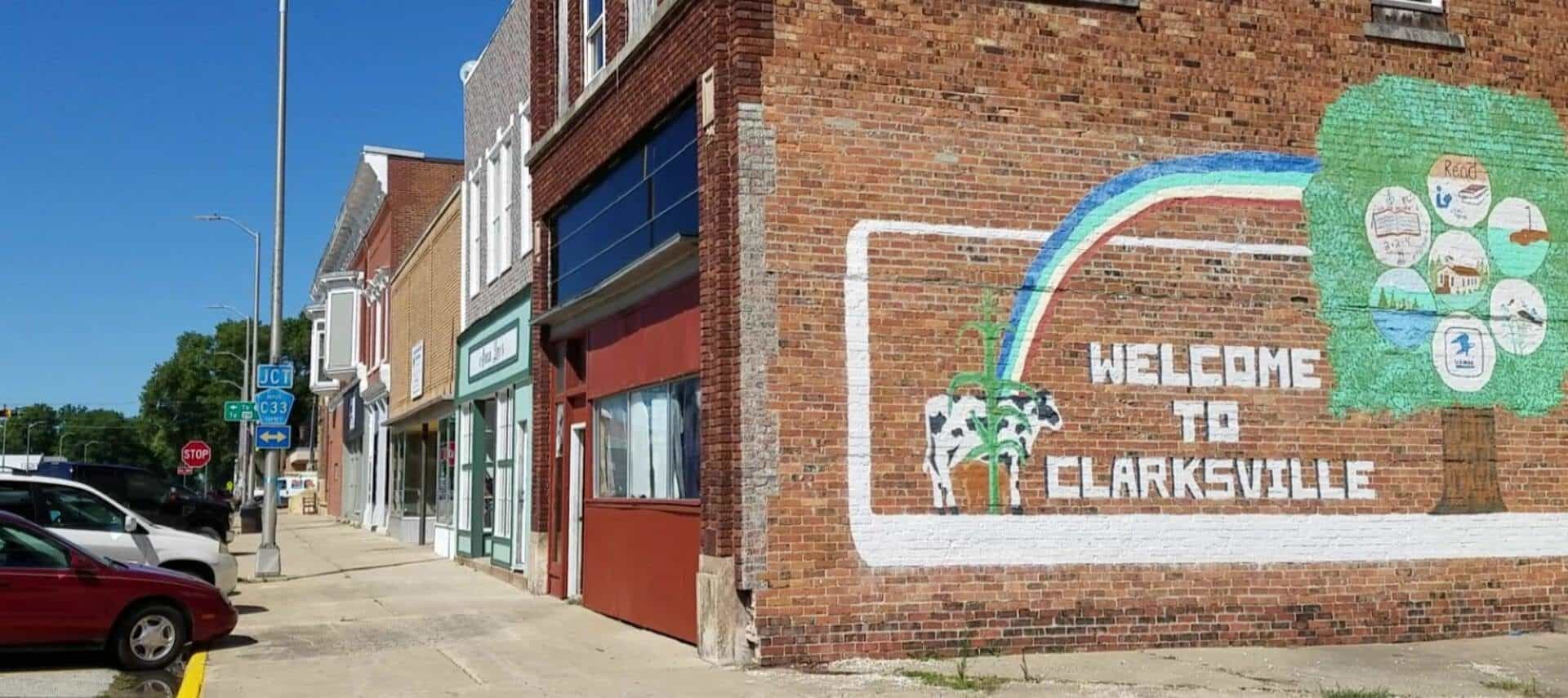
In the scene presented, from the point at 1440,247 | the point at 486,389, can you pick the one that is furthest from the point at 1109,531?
the point at 486,389

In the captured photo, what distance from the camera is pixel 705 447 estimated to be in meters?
11.6

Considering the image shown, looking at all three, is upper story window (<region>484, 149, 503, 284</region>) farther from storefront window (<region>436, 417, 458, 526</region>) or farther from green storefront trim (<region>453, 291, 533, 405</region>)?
storefront window (<region>436, 417, 458, 526</region>)

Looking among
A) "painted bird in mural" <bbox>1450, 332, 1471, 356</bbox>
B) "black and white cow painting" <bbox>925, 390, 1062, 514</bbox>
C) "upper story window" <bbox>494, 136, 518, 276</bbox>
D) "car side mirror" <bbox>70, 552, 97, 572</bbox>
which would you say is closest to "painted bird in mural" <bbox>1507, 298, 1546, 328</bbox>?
"painted bird in mural" <bbox>1450, 332, 1471, 356</bbox>

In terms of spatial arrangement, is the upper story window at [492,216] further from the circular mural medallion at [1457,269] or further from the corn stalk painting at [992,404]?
the circular mural medallion at [1457,269]

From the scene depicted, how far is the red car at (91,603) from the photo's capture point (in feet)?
35.9

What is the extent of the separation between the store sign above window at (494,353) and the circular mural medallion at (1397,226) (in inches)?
441

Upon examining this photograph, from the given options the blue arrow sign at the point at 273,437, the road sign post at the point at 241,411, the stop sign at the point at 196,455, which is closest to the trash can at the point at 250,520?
the stop sign at the point at 196,455

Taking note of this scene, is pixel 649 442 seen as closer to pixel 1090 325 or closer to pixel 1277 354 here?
pixel 1090 325

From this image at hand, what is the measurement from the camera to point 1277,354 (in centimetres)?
1262

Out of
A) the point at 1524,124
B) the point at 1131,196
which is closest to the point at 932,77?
the point at 1131,196

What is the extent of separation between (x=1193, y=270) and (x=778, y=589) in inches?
184

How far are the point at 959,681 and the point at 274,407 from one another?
15059 mm

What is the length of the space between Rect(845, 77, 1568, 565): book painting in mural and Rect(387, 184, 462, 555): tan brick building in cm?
1460

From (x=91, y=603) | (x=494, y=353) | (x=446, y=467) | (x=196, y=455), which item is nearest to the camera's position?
(x=91, y=603)
